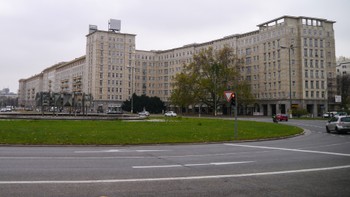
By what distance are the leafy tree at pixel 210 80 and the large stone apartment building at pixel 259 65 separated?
907cm

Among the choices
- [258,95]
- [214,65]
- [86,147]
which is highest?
[214,65]

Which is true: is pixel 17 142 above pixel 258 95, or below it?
below

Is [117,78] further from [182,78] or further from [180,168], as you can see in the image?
[180,168]

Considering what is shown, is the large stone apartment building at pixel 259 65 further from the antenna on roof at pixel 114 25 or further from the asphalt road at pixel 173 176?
the asphalt road at pixel 173 176

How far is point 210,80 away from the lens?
8394 cm

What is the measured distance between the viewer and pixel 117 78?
118 m

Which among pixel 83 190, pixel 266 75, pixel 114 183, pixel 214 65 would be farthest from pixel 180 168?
pixel 266 75

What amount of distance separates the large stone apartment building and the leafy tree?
29.8ft

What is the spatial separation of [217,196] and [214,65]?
260 feet

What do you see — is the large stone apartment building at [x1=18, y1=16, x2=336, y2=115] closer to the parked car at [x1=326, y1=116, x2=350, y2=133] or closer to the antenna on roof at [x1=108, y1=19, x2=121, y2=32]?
the antenna on roof at [x1=108, y1=19, x2=121, y2=32]

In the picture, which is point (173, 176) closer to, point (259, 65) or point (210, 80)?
point (210, 80)

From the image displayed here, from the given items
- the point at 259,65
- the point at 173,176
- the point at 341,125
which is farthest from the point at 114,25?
the point at 173,176

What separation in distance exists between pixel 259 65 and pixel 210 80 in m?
19.8

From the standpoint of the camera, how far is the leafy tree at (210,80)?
83.8 m
